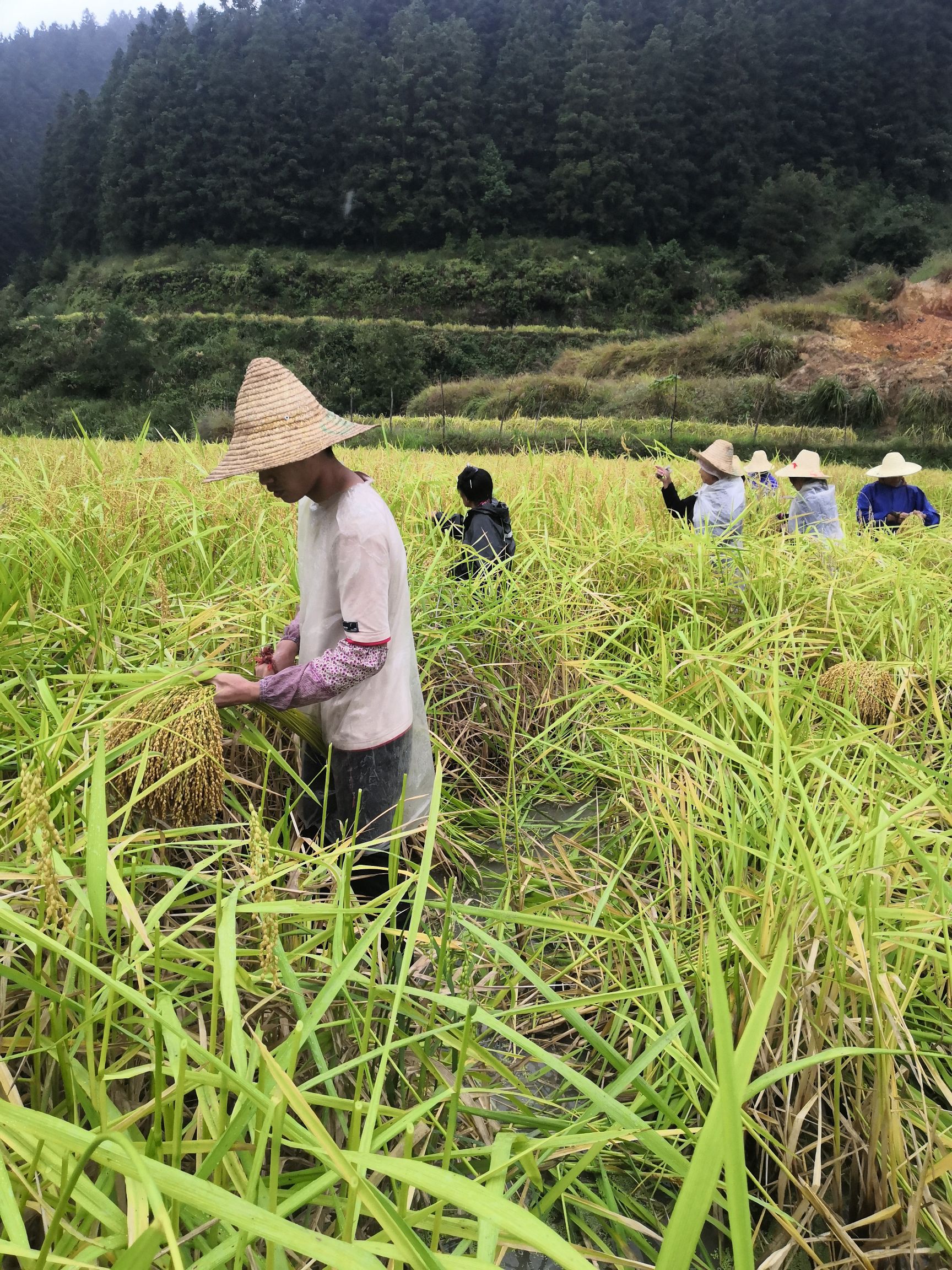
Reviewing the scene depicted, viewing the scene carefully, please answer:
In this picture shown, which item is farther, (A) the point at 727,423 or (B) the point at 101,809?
(A) the point at 727,423

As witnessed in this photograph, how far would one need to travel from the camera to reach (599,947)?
1427mm

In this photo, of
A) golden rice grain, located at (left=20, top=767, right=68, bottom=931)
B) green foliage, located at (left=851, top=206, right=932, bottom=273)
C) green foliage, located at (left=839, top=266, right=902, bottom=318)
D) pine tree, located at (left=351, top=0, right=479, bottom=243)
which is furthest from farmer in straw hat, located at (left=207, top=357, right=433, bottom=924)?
pine tree, located at (left=351, top=0, right=479, bottom=243)

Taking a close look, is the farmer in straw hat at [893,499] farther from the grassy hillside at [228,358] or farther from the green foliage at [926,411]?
the grassy hillside at [228,358]

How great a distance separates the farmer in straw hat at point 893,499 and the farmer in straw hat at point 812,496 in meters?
0.59

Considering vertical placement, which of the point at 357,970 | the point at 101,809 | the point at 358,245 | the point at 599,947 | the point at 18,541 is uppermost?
the point at 358,245

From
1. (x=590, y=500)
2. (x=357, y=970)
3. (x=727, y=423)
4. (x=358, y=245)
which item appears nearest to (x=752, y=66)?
(x=358, y=245)

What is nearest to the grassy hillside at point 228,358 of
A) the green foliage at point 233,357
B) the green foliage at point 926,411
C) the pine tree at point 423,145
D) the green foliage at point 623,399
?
the green foliage at point 233,357

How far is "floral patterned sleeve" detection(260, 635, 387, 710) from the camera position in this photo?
1.43 meters

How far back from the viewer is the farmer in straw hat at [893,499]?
430cm

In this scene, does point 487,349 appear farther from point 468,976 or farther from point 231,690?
point 468,976

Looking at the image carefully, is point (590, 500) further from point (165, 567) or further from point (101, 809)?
point (101, 809)

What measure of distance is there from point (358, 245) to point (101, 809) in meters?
53.0

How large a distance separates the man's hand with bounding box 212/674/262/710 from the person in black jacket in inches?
61.7

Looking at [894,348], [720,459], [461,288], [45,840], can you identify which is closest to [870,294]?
[894,348]
